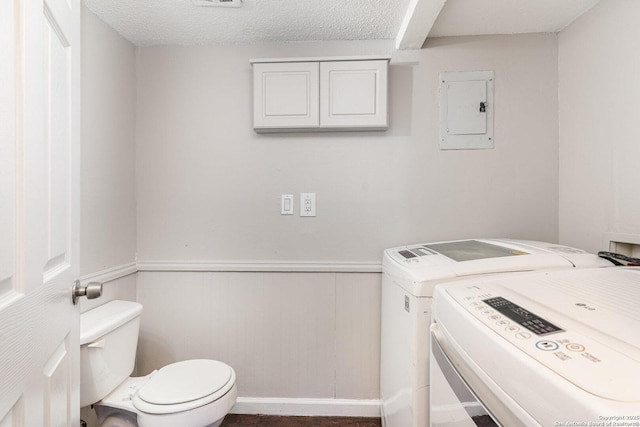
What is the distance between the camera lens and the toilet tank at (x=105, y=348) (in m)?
1.22

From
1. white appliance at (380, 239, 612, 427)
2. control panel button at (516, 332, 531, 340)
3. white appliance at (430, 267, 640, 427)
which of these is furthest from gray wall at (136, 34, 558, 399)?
control panel button at (516, 332, 531, 340)

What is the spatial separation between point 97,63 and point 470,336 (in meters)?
1.92

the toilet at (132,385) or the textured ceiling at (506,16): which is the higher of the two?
A: the textured ceiling at (506,16)

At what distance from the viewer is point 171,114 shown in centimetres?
177

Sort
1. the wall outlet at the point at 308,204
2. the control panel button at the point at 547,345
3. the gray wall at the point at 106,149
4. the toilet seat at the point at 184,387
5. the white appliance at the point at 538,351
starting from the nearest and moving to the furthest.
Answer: the white appliance at the point at 538,351 < the control panel button at the point at 547,345 < the toilet seat at the point at 184,387 < the gray wall at the point at 106,149 < the wall outlet at the point at 308,204

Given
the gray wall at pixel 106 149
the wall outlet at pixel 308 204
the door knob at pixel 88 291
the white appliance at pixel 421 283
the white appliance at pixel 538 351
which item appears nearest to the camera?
the white appliance at pixel 538 351

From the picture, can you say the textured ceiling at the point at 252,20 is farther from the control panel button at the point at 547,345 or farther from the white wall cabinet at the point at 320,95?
the control panel button at the point at 547,345

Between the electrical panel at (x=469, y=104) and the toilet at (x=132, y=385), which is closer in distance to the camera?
the toilet at (x=132, y=385)

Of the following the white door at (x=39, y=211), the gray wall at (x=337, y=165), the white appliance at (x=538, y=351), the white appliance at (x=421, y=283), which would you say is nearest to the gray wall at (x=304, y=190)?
the gray wall at (x=337, y=165)

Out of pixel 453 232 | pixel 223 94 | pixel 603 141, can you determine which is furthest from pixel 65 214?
pixel 603 141

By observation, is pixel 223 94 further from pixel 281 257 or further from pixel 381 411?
pixel 381 411

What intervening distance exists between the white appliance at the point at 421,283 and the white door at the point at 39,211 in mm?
1060

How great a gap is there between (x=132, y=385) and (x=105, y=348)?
245 millimetres

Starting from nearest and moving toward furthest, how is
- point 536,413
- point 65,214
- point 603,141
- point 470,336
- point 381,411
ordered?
point 536,413, point 470,336, point 65,214, point 603,141, point 381,411
